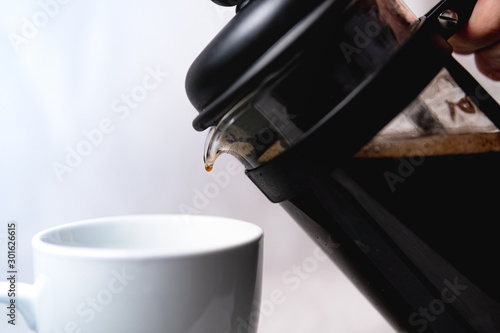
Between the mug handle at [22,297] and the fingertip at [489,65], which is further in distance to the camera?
the fingertip at [489,65]

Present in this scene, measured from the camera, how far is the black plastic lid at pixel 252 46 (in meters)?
0.33

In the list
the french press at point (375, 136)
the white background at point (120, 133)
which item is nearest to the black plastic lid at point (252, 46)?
the french press at point (375, 136)

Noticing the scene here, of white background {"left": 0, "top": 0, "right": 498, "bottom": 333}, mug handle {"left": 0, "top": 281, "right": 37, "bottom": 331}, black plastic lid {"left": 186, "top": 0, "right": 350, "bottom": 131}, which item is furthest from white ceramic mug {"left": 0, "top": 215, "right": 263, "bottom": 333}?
white background {"left": 0, "top": 0, "right": 498, "bottom": 333}

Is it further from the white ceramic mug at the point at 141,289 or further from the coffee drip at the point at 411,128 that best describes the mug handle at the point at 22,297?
the coffee drip at the point at 411,128

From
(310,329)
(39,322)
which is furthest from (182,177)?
A: (39,322)

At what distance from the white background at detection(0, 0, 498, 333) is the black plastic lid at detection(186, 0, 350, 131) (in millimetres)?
473

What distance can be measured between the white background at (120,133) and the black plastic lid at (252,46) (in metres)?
0.47

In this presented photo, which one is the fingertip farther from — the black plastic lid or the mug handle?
the mug handle

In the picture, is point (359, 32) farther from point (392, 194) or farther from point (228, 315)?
point (228, 315)

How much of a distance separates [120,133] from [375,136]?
→ 0.58 metres

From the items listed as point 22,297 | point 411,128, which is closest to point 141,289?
point 22,297

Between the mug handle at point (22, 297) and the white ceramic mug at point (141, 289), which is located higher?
the mug handle at point (22, 297)

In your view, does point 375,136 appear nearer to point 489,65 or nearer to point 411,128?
point 411,128

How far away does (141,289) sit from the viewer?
1.07 feet
